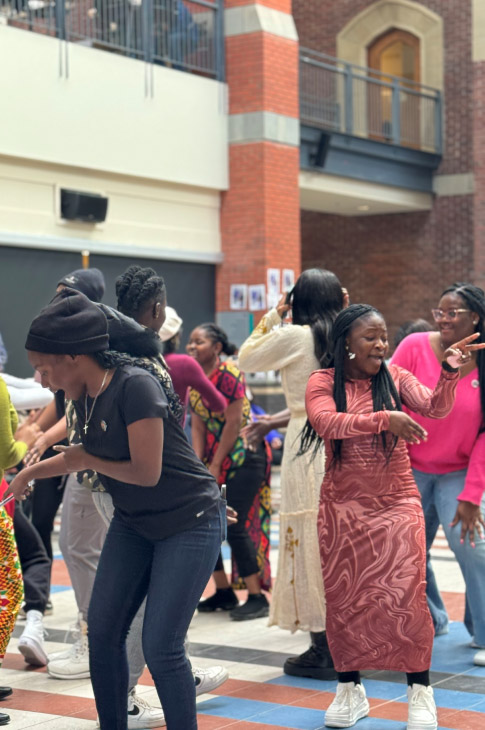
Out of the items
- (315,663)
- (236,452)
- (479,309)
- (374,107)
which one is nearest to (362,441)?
(479,309)

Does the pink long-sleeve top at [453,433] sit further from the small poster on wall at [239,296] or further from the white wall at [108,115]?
the small poster on wall at [239,296]

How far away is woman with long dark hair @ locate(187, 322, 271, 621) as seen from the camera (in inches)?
281

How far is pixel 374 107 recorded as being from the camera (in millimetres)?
21938

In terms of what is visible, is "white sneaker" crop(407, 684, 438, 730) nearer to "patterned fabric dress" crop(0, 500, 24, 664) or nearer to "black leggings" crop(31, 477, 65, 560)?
"patterned fabric dress" crop(0, 500, 24, 664)

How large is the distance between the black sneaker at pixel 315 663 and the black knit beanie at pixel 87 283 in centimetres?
196

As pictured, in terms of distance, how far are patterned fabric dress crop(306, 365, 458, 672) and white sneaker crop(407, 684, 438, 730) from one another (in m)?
0.09

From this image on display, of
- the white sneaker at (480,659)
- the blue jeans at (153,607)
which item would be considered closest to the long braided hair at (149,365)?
the blue jeans at (153,607)

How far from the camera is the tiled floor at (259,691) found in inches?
195

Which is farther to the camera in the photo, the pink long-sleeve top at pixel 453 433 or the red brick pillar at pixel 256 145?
the red brick pillar at pixel 256 145

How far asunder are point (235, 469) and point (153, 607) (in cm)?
346

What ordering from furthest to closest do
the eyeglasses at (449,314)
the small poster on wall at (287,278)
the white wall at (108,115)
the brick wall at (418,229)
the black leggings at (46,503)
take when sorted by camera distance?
the brick wall at (418,229) → the small poster on wall at (287,278) → the white wall at (108,115) → the black leggings at (46,503) → the eyeglasses at (449,314)

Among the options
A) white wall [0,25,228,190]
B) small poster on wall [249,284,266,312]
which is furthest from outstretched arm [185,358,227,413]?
small poster on wall [249,284,266,312]

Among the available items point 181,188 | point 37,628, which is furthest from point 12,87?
point 37,628

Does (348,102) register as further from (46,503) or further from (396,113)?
(46,503)
